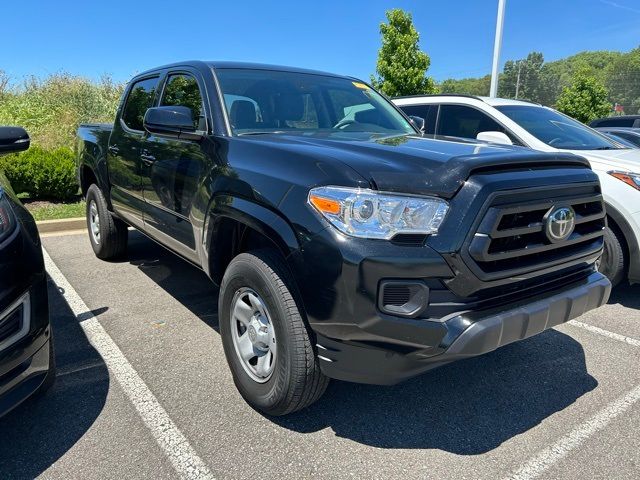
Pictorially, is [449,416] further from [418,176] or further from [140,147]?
[140,147]

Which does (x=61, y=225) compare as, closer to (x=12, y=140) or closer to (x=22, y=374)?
(x=12, y=140)

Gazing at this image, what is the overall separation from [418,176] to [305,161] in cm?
53

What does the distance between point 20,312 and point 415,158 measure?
1.88 metres

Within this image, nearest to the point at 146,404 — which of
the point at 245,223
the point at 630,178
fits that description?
the point at 245,223

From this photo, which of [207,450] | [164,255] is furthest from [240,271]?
[164,255]

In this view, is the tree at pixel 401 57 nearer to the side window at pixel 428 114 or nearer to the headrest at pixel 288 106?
the side window at pixel 428 114

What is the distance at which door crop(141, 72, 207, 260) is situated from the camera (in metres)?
3.10

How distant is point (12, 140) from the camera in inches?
103

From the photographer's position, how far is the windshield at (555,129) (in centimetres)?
501

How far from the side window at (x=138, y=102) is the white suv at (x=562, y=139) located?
2.42 meters

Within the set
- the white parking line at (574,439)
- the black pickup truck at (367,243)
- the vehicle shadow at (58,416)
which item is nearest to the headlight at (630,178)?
the black pickup truck at (367,243)

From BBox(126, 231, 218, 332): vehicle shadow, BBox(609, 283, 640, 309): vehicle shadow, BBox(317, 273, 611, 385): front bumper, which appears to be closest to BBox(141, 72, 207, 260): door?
BBox(126, 231, 218, 332): vehicle shadow

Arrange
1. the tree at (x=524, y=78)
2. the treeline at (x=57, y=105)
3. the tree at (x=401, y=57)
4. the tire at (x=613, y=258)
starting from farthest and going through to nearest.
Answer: the tree at (x=524, y=78) → the tree at (x=401, y=57) → the treeline at (x=57, y=105) → the tire at (x=613, y=258)

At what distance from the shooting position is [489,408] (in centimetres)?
271
